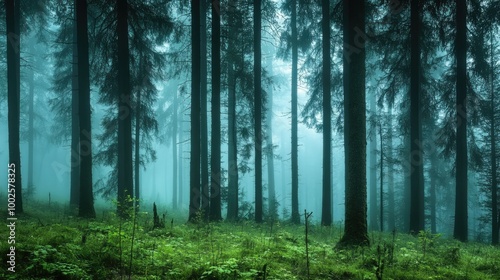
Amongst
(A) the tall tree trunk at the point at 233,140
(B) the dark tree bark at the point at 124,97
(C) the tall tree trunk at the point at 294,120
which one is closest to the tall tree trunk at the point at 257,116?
(A) the tall tree trunk at the point at 233,140

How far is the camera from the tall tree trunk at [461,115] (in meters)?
12.3

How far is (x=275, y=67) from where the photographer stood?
93.8ft

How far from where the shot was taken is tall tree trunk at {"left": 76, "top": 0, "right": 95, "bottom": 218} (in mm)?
10461

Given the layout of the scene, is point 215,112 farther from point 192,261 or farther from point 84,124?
point 192,261

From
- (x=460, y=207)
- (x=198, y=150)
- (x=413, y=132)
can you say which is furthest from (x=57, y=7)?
(x=460, y=207)

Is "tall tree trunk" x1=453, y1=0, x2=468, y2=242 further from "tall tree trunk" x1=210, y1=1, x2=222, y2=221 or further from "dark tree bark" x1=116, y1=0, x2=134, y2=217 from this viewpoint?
"dark tree bark" x1=116, y1=0, x2=134, y2=217

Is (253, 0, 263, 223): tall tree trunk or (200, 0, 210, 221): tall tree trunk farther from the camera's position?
(253, 0, 263, 223): tall tree trunk

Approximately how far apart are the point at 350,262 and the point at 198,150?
819 cm

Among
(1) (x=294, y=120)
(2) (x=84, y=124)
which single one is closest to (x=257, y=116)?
(1) (x=294, y=120)

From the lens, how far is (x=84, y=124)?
10.9m

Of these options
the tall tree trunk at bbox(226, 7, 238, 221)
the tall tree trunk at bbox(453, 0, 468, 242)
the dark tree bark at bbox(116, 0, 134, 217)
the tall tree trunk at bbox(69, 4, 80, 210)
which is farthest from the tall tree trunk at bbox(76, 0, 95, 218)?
the tall tree trunk at bbox(453, 0, 468, 242)

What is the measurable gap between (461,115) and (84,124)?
48.1ft

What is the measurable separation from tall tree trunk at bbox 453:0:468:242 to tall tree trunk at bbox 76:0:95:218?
46.0 feet

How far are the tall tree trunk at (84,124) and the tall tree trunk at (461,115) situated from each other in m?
14.0
